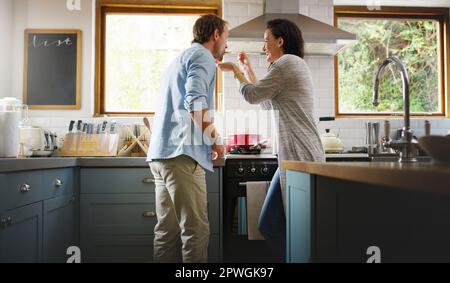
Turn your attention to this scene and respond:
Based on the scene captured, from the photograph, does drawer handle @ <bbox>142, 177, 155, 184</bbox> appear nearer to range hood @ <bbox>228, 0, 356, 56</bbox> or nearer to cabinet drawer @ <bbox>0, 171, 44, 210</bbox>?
cabinet drawer @ <bbox>0, 171, 44, 210</bbox>

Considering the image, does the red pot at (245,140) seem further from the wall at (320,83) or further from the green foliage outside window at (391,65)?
the green foliage outside window at (391,65)

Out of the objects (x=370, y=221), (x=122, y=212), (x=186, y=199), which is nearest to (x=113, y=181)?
(x=122, y=212)

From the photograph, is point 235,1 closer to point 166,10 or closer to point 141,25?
point 166,10

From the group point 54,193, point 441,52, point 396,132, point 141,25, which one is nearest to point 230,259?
point 54,193

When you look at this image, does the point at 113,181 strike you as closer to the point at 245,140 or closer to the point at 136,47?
the point at 245,140

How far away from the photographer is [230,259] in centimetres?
258

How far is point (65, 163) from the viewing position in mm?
2326

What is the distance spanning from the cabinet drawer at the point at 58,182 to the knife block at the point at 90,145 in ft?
1.19

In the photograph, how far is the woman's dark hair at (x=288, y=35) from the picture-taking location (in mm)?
2039

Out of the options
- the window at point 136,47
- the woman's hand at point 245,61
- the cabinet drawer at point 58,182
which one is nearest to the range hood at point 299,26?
the woman's hand at point 245,61

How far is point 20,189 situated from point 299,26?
2078mm

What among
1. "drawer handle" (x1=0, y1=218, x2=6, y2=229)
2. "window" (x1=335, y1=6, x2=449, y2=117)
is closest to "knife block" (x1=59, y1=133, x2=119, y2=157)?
"drawer handle" (x1=0, y1=218, x2=6, y2=229)

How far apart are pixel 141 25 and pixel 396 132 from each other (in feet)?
7.59

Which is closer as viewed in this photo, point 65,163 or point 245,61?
point 65,163
